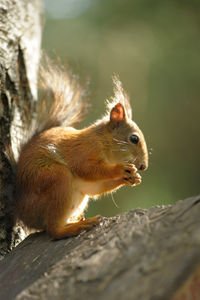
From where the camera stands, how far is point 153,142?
7.27 m

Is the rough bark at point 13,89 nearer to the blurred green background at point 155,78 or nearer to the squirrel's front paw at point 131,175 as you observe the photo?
the squirrel's front paw at point 131,175

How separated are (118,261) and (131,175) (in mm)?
1025

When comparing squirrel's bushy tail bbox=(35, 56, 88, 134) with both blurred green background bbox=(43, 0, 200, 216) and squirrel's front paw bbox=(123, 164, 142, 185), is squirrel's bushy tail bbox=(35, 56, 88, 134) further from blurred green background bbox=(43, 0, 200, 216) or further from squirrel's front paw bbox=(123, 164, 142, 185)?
blurred green background bbox=(43, 0, 200, 216)

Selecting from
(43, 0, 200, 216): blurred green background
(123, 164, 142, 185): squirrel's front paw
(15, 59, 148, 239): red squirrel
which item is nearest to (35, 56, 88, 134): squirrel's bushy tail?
(15, 59, 148, 239): red squirrel

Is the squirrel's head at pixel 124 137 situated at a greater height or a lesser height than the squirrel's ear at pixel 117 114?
lesser

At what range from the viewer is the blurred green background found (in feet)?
23.6

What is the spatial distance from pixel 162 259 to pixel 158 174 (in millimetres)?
5875

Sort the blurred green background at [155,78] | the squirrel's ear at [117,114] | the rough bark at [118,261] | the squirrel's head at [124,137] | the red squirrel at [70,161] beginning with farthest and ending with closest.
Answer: the blurred green background at [155,78] < the squirrel's ear at [117,114] < the squirrel's head at [124,137] < the red squirrel at [70,161] < the rough bark at [118,261]

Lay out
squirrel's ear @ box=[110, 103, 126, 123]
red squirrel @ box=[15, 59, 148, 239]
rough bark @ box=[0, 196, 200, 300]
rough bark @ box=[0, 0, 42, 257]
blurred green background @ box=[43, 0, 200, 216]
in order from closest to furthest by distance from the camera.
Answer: rough bark @ box=[0, 196, 200, 300]
red squirrel @ box=[15, 59, 148, 239]
rough bark @ box=[0, 0, 42, 257]
squirrel's ear @ box=[110, 103, 126, 123]
blurred green background @ box=[43, 0, 200, 216]

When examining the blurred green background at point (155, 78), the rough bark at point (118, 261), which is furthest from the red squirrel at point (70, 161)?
the blurred green background at point (155, 78)

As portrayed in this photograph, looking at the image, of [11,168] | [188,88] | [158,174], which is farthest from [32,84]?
[188,88]

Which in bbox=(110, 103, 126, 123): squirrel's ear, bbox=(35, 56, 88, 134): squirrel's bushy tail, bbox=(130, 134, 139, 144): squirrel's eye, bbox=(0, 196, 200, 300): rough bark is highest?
bbox=(35, 56, 88, 134): squirrel's bushy tail

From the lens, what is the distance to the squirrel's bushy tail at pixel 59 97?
109 inches

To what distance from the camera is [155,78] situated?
25.5ft
